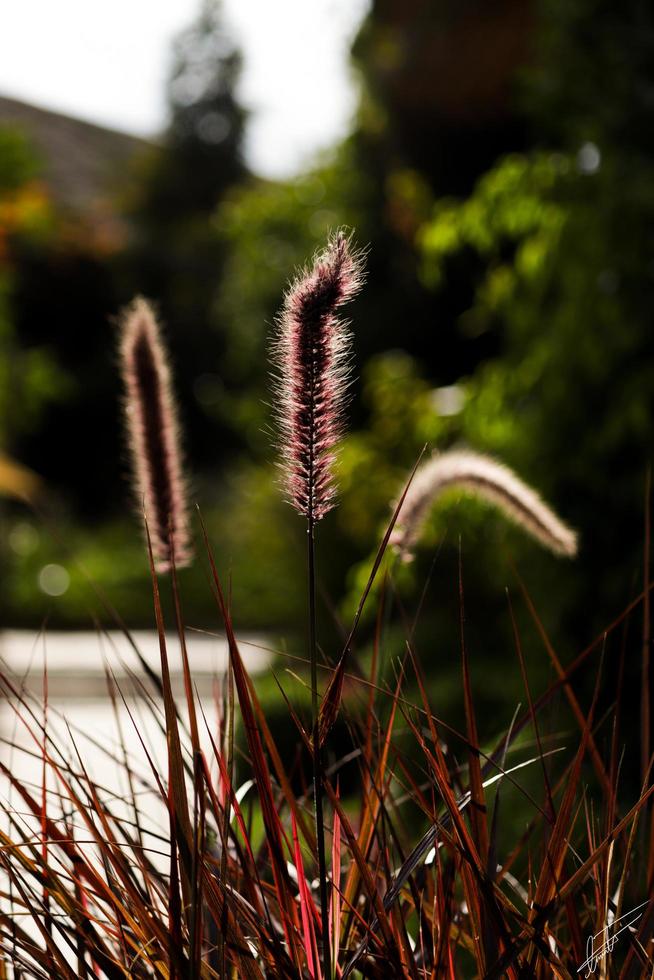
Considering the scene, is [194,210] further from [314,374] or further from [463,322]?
[314,374]

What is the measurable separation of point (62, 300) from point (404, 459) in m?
16.3

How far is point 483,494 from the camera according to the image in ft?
4.20

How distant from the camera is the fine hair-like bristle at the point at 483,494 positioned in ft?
4.09

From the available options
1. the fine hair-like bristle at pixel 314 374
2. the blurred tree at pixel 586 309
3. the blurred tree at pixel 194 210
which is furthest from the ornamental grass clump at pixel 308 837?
the blurred tree at pixel 194 210

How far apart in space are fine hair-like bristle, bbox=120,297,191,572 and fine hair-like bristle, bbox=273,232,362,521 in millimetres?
250

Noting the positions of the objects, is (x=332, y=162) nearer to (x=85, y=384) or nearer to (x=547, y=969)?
(x=547, y=969)

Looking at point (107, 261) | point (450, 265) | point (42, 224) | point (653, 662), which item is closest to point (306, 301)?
point (653, 662)

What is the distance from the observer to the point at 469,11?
6.82 meters

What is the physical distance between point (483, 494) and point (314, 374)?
0.47 metres

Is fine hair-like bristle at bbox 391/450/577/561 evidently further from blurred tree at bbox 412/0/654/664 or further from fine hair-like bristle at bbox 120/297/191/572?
blurred tree at bbox 412/0/654/664

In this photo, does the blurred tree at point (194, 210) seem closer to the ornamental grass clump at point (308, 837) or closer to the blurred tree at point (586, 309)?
the blurred tree at point (586, 309)

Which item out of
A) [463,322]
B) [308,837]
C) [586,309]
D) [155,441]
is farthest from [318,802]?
[463,322]

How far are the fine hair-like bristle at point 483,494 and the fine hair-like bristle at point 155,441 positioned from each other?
0.26 metres
